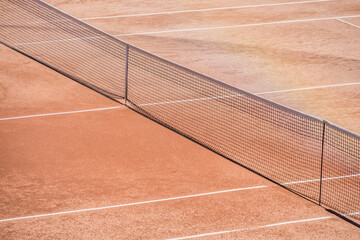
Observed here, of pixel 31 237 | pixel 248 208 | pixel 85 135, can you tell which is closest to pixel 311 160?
pixel 248 208

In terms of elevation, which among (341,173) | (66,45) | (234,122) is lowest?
(341,173)

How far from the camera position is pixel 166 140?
9758 mm

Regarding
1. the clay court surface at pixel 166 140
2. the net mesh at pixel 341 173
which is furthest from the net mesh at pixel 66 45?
the net mesh at pixel 341 173

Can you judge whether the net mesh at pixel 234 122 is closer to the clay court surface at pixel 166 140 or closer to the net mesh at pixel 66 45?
the clay court surface at pixel 166 140

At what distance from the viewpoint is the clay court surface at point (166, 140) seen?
24.8 feet

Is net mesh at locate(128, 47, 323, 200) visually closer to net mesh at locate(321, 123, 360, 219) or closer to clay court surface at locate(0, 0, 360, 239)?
net mesh at locate(321, 123, 360, 219)

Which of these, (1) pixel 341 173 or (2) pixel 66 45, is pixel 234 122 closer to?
(1) pixel 341 173

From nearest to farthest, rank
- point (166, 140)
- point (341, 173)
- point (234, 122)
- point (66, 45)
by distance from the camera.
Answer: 1. point (341, 173)
2. point (166, 140)
3. point (234, 122)
4. point (66, 45)

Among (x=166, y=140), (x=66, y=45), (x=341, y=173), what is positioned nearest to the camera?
(x=341, y=173)

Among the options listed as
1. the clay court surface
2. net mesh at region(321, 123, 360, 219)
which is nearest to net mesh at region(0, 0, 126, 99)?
the clay court surface

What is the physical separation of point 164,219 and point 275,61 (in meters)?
6.28

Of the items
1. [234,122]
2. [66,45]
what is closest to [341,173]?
[234,122]

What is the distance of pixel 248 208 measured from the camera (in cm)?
790

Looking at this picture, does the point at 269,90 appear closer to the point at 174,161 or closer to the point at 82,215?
the point at 174,161
